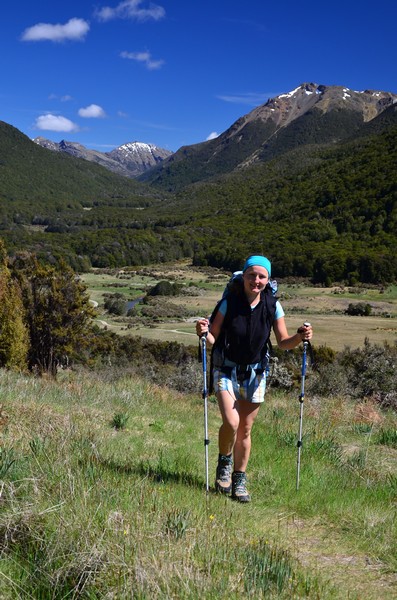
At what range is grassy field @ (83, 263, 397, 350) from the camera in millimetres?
39719

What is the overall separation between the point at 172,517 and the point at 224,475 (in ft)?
3.93

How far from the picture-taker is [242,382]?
3.96m

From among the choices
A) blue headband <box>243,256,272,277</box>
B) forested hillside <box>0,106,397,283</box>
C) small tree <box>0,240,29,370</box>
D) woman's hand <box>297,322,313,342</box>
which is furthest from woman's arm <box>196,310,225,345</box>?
forested hillside <box>0,106,397,283</box>

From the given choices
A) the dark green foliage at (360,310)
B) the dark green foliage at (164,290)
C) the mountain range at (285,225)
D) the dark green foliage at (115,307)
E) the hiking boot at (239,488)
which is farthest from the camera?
the mountain range at (285,225)

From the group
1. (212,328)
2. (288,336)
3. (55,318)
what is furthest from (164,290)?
(212,328)

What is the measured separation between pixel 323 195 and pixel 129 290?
45.8m

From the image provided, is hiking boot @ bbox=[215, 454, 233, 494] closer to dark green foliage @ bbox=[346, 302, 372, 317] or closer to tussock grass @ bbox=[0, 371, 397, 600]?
tussock grass @ bbox=[0, 371, 397, 600]

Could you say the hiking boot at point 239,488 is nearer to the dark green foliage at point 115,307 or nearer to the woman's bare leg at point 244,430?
the woman's bare leg at point 244,430

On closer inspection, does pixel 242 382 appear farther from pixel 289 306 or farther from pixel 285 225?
pixel 285 225

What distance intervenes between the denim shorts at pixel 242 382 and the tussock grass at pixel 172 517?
27.8 inches

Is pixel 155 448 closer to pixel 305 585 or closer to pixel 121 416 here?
pixel 121 416

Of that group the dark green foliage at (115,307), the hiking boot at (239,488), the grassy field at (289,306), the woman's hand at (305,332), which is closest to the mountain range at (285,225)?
Result: the grassy field at (289,306)

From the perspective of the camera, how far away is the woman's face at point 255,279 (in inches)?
154

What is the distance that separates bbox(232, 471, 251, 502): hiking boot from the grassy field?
30.9 metres
